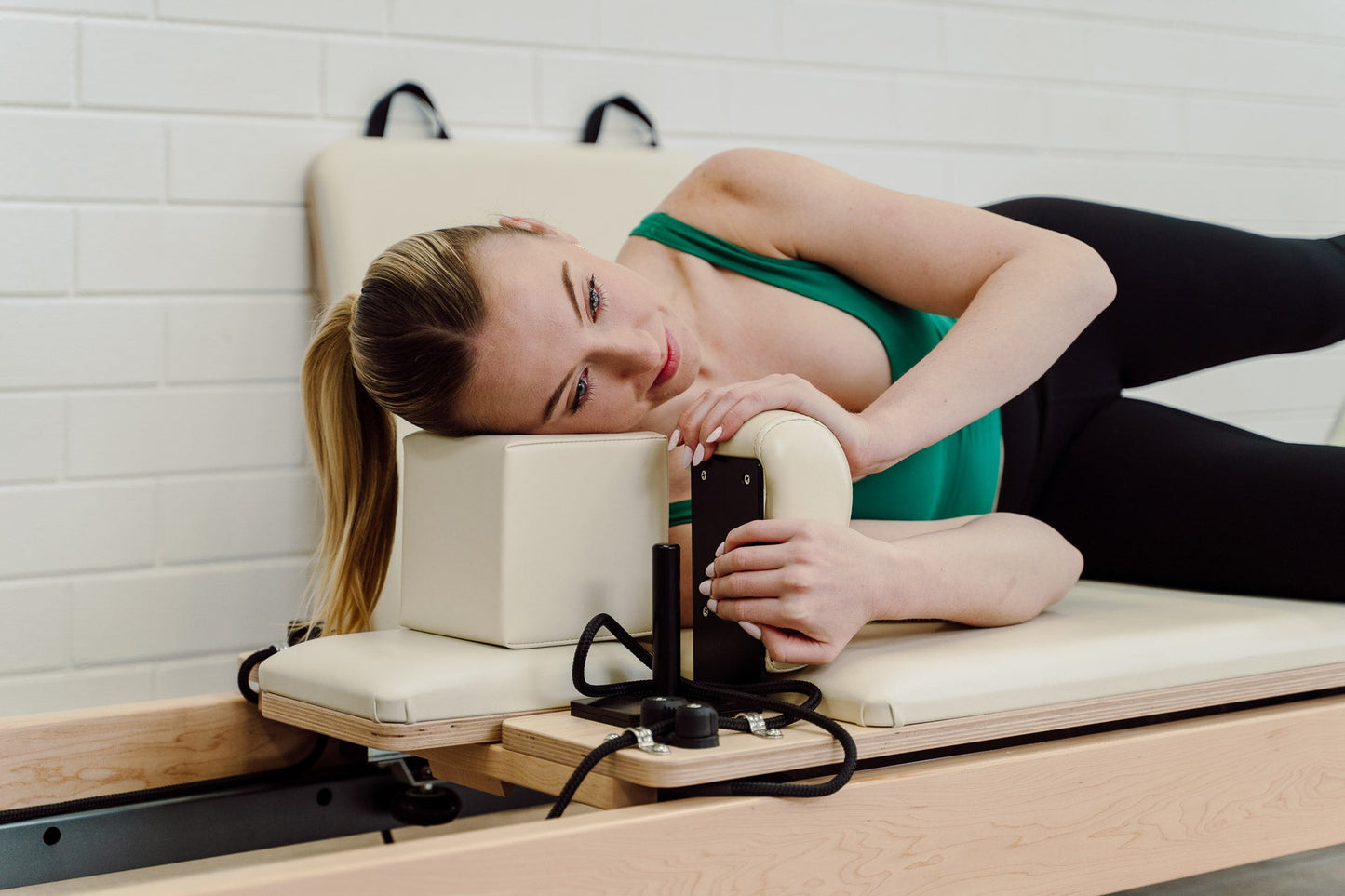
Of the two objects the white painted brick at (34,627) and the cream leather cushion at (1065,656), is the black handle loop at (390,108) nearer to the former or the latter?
the white painted brick at (34,627)

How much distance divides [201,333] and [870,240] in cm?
108

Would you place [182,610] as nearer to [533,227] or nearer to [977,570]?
[533,227]

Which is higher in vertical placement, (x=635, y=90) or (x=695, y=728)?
(x=635, y=90)

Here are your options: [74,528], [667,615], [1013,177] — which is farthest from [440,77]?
[667,615]

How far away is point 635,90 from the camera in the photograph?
2223 mm

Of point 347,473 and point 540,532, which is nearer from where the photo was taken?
point 540,532

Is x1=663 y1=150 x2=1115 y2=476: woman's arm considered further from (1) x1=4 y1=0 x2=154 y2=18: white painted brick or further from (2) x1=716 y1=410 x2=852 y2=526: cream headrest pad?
(1) x1=4 y1=0 x2=154 y2=18: white painted brick

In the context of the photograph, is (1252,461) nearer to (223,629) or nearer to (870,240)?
(870,240)

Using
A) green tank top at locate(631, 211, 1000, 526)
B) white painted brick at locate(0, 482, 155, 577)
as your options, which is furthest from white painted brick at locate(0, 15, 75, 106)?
green tank top at locate(631, 211, 1000, 526)

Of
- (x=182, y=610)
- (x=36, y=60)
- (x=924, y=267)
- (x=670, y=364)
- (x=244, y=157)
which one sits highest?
(x=36, y=60)

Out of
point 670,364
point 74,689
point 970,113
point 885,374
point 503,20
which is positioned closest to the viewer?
point 670,364

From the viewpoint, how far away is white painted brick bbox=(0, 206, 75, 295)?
181cm

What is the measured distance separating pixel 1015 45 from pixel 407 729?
2117 mm

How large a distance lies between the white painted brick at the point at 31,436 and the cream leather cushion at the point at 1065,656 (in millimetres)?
1264
